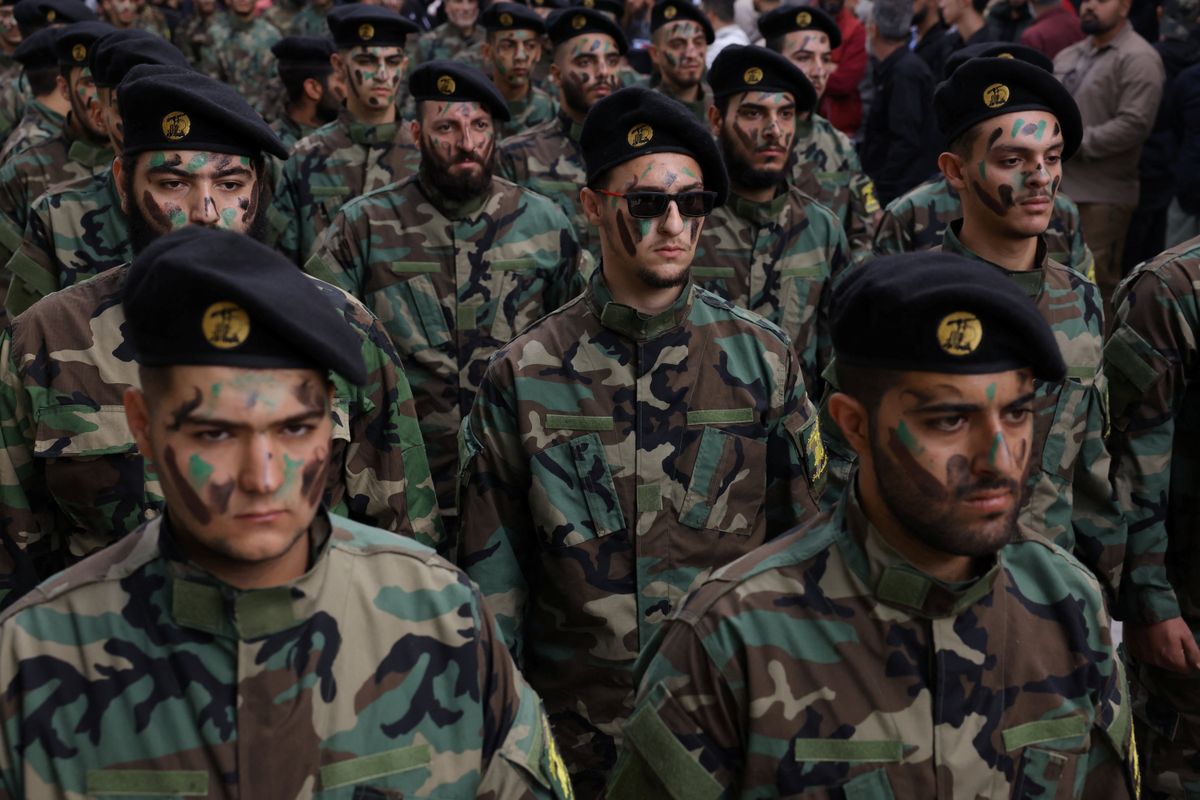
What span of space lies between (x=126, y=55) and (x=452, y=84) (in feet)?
5.40

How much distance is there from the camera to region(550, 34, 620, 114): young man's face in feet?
33.5

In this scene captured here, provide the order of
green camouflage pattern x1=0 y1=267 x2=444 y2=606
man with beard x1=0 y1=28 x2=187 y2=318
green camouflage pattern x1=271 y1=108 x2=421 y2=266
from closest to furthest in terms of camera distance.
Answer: green camouflage pattern x1=0 y1=267 x2=444 y2=606
man with beard x1=0 y1=28 x2=187 y2=318
green camouflage pattern x1=271 y1=108 x2=421 y2=266

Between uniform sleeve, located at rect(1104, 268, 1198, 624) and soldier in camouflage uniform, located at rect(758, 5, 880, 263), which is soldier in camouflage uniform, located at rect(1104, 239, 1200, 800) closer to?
uniform sleeve, located at rect(1104, 268, 1198, 624)

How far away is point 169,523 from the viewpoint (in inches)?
113

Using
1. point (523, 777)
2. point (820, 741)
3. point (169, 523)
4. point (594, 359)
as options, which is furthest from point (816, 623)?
point (594, 359)

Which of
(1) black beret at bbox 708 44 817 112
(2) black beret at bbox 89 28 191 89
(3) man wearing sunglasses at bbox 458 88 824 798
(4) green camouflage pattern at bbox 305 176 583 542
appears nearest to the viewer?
(3) man wearing sunglasses at bbox 458 88 824 798

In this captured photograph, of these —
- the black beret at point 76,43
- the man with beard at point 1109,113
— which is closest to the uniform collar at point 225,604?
the black beret at point 76,43

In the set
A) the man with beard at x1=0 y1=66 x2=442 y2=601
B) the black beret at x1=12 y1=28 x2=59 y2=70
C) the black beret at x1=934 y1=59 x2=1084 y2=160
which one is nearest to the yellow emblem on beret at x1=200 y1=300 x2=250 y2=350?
the man with beard at x1=0 y1=66 x2=442 y2=601

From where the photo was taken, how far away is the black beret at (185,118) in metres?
4.68

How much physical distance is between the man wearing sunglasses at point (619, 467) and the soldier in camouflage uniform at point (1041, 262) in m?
0.56

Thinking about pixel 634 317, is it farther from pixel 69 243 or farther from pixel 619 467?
pixel 69 243

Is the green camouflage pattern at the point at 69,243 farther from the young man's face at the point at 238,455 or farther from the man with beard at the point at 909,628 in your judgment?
the man with beard at the point at 909,628

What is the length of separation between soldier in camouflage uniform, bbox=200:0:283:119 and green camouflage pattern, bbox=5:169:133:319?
398 inches

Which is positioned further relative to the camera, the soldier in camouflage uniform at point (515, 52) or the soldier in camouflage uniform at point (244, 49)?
the soldier in camouflage uniform at point (244, 49)
